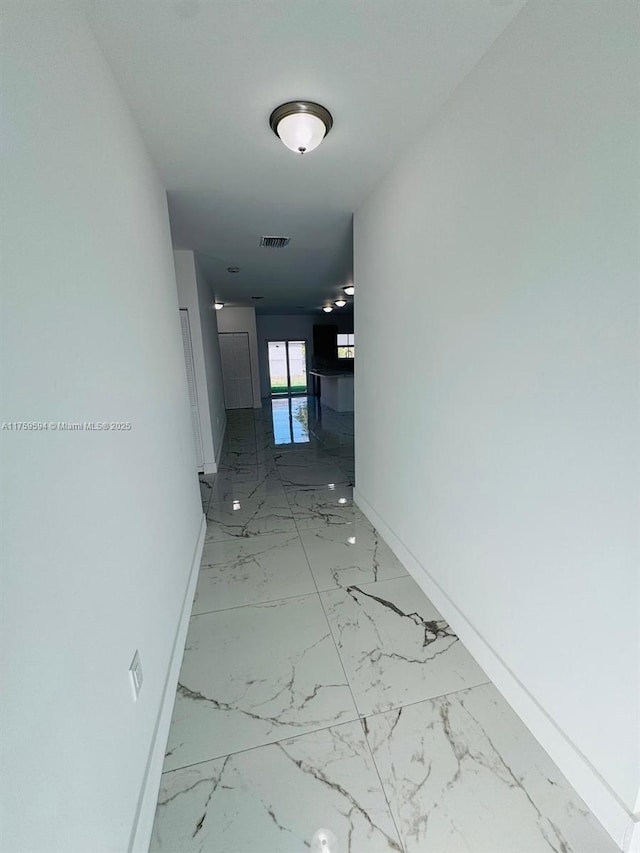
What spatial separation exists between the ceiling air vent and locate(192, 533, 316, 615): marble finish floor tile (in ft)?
8.90

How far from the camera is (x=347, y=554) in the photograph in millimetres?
2482

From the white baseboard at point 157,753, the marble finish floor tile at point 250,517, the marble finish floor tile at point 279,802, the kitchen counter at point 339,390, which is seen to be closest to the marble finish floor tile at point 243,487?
the marble finish floor tile at point 250,517

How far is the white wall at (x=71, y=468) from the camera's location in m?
0.63

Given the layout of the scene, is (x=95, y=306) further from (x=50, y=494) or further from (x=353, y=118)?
(x=353, y=118)

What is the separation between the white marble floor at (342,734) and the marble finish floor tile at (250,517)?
1.46 ft

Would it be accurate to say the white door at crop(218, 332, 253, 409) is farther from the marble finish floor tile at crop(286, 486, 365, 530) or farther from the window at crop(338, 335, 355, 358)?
the marble finish floor tile at crop(286, 486, 365, 530)

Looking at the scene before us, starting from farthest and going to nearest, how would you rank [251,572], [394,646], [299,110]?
[251,572]
[394,646]
[299,110]

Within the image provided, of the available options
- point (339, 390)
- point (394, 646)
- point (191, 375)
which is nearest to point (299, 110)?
point (394, 646)

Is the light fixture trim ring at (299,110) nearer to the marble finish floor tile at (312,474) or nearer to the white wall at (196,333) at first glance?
the white wall at (196,333)

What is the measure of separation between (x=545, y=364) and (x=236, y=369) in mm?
8090

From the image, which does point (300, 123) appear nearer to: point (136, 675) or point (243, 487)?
point (136, 675)

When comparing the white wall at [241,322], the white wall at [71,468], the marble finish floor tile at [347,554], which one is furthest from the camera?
the white wall at [241,322]

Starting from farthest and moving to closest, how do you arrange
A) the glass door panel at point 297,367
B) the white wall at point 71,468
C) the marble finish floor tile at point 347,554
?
1. the glass door panel at point 297,367
2. the marble finish floor tile at point 347,554
3. the white wall at point 71,468

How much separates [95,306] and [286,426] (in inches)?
225
